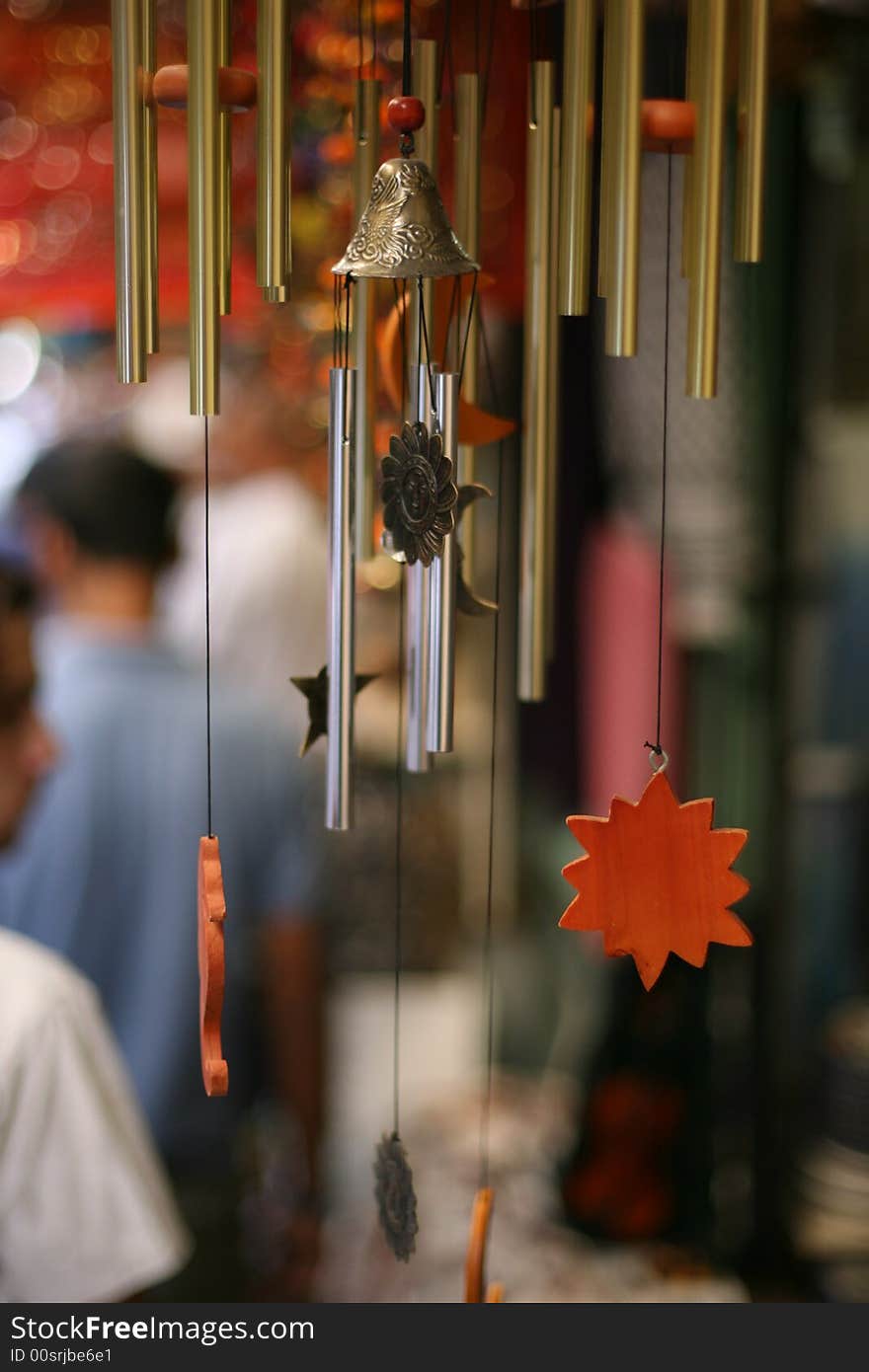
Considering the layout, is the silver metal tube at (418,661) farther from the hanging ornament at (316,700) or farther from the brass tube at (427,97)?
the brass tube at (427,97)

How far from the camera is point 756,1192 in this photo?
2920 mm

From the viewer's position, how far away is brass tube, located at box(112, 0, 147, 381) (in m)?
1.29

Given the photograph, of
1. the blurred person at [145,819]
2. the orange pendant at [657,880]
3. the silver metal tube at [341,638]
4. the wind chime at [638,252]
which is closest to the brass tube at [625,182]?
the wind chime at [638,252]

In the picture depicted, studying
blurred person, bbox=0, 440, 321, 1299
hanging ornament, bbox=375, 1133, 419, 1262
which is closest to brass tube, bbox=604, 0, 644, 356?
hanging ornament, bbox=375, 1133, 419, 1262

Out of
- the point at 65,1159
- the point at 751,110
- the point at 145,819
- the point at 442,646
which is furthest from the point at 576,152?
the point at 145,819

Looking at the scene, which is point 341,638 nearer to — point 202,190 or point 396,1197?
point 202,190

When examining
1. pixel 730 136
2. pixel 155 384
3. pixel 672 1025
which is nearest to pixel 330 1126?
pixel 672 1025

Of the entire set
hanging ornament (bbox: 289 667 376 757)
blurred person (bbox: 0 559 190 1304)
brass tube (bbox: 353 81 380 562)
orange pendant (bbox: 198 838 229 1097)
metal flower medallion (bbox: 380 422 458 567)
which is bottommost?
blurred person (bbox: 0 559 190 1304)

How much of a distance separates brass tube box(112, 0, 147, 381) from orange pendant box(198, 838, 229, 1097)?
0.40 m

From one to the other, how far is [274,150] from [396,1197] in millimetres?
900

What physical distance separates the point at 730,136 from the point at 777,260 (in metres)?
0.22

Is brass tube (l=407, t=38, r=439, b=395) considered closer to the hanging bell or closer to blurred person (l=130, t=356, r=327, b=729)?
the hanging bell

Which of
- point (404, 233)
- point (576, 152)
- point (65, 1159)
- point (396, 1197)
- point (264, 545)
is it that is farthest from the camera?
point (264, 545)

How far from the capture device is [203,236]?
4.21 feet
